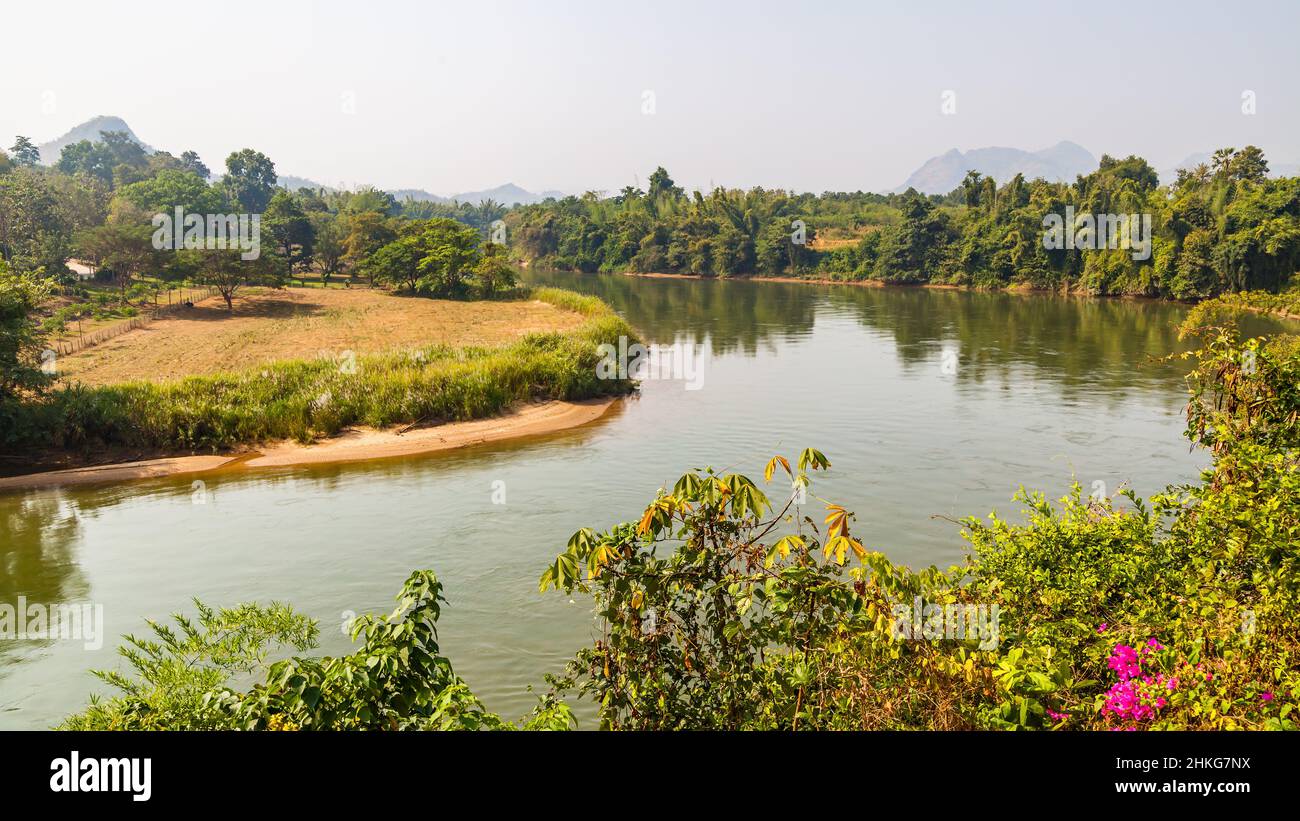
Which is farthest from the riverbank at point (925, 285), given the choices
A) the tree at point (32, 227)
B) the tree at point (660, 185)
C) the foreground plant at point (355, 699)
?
the foreground plant at point (355, 699)

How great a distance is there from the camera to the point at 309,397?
26.9m

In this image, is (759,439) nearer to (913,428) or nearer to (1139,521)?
(913,428)

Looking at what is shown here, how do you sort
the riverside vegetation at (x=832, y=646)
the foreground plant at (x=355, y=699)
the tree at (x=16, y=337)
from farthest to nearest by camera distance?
the tree at (x=16, y=337) → the riverside vegetation at (x=832, y=646) → the foreground plant at (x=355, y=699)

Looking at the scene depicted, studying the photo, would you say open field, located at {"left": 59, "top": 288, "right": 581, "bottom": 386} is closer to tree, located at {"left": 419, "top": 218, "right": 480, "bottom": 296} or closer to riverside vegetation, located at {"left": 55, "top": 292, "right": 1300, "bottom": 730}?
tree, located at {"left": 419, "top": 218, "right": 480, "bottom": 296}

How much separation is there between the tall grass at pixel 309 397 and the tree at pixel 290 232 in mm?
58138

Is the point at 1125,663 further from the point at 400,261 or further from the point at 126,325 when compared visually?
the point at 400,261

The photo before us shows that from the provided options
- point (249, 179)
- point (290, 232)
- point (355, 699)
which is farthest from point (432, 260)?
point (249, 179)

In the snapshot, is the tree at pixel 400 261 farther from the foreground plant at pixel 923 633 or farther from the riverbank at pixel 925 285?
the foreground plant at pixel 923 633

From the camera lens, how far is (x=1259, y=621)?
668cm

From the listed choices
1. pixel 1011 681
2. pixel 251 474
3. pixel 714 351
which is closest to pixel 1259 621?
pixel 1011 681

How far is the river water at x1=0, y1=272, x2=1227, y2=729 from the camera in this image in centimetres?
1421

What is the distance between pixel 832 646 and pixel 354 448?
21.6 meters

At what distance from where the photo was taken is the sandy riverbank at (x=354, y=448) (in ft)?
73.6
